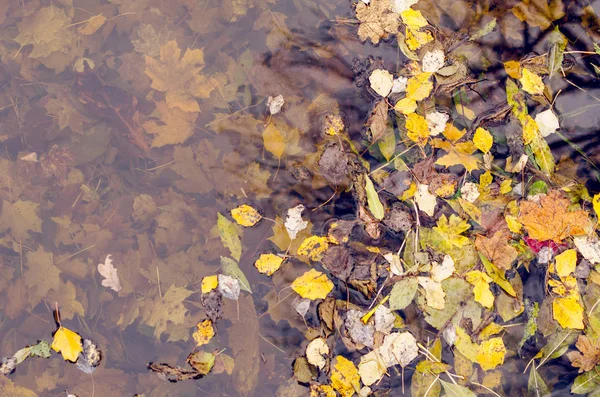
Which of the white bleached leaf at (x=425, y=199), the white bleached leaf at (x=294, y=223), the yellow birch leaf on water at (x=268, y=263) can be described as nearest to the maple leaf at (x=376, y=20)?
the white bleached leaf at (x=425, y=199)

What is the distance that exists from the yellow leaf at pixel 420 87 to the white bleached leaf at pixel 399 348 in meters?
1.06

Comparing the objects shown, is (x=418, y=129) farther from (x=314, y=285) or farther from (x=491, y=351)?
(x=491, y=351)

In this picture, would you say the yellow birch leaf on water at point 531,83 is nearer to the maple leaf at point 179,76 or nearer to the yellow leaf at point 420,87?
the yellow leaf at point 420,87

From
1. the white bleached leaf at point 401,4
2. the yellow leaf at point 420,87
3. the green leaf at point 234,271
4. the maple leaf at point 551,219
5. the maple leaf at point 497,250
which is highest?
the white bleached leaf at point 401,4

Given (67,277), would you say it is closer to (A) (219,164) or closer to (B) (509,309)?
(A) (219,164)

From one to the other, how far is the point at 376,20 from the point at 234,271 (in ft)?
4.32

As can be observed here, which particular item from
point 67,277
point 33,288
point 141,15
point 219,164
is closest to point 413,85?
point 219,164

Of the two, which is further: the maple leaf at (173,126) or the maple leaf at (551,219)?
the maple leaf at (173,126)

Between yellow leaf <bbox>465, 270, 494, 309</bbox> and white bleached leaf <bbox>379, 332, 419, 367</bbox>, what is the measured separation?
343mm

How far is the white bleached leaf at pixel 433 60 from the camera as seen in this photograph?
82.6 inches

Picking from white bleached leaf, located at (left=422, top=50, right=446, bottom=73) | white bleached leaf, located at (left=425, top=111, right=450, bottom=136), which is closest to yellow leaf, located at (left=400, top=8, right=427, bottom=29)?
white bleached leaf, located at (left=422, top=50, right=446, bottom=73)

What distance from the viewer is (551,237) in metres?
2.02

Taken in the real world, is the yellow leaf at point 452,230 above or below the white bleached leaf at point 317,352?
above

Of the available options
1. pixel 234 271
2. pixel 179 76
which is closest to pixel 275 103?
pixel 179 76
